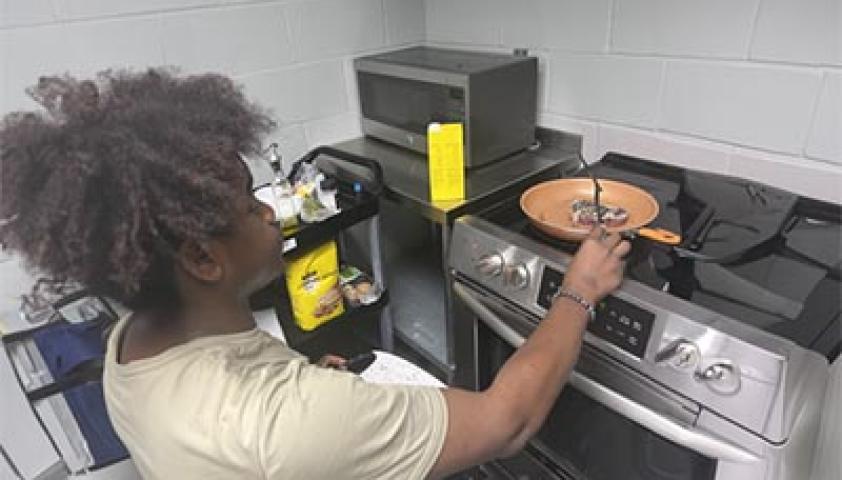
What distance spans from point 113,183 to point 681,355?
0.70 m

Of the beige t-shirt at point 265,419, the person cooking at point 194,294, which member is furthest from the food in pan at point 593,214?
the beige t-shirt at point 265,419

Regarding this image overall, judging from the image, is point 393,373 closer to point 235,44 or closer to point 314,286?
point 314,286

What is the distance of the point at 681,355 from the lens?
29.4 inches

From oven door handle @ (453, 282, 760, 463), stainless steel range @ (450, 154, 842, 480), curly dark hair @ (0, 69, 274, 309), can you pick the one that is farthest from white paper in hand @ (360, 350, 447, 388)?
curly dark hair @ (0, 69, 274, 309)

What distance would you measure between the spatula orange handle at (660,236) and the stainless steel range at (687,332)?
0.01 meters

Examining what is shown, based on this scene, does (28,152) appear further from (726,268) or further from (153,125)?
(726,268)

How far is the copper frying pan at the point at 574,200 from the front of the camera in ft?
3.10

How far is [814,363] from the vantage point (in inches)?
27.2

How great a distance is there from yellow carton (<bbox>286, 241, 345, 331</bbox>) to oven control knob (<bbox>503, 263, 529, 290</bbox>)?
442 millimetres

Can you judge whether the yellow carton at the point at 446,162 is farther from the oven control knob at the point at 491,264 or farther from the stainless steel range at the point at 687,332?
the oven control knob at the point at 491,264

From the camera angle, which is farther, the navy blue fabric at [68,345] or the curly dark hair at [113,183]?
the navy blue fabric at [68,345]

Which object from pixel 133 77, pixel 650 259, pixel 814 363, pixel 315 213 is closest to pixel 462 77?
pixel 315 213

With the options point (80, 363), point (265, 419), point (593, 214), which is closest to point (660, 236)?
point (593, 214)

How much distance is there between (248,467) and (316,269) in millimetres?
684
